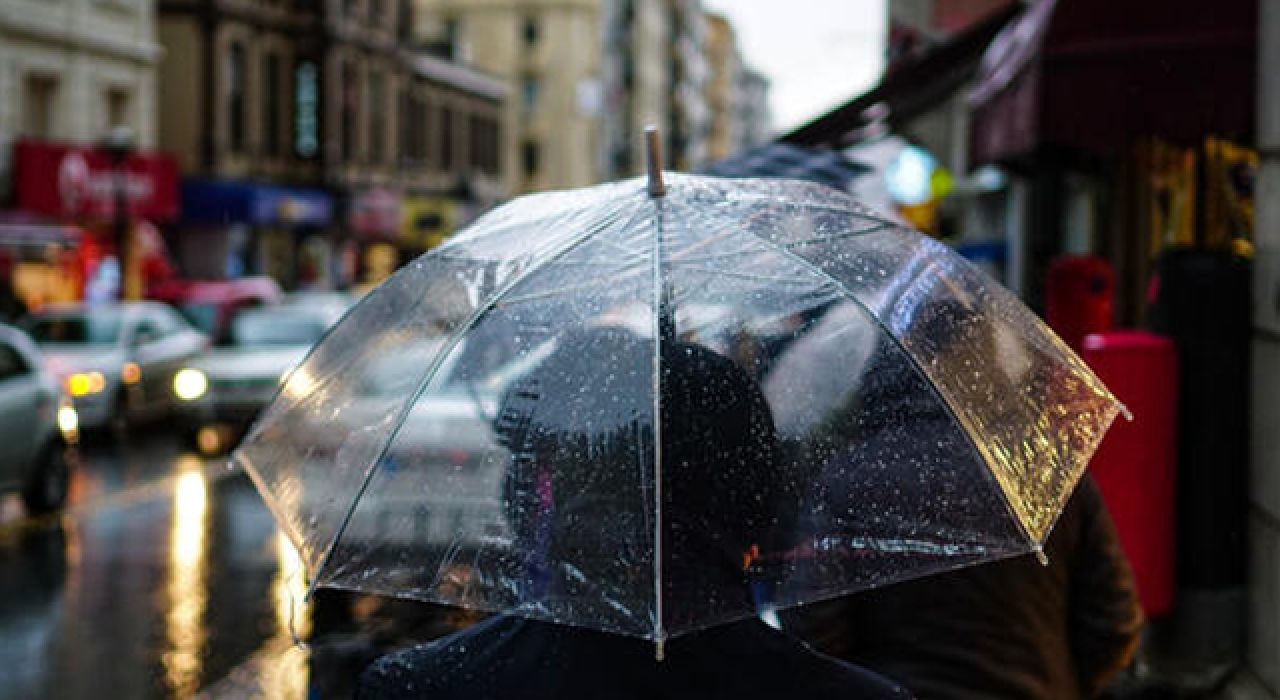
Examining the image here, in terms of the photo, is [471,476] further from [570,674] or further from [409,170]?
[409,170]

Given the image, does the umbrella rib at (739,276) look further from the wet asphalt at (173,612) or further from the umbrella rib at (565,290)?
the wet asphalt at (173,612)

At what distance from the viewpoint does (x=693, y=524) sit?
285 centimetres

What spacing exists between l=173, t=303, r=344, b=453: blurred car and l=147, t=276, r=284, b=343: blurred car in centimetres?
142

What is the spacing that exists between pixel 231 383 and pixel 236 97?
2726 cm

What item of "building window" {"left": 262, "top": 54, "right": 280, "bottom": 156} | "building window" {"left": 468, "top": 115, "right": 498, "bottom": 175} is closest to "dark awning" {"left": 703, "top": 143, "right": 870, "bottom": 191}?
→ "building window" {"left": 262, "top": 54, "right": 280, "bottom": 156}

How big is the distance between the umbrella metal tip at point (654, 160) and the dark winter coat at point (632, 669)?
0.88 metres

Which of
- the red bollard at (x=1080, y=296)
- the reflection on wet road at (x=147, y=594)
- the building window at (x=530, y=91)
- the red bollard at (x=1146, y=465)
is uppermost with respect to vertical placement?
the building window at (x=530, y=91)

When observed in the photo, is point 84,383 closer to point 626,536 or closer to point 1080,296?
point 1080,296

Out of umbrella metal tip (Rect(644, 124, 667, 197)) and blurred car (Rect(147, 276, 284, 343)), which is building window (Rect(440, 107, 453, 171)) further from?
umbrella metal tip (Rect(644, 124, 667, 197))

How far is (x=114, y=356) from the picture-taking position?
67.1 ft

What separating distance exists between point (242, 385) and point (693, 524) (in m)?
16.4

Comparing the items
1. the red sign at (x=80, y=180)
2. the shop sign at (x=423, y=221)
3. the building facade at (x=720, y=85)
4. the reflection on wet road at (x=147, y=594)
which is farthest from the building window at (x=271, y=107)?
the building facade at (x=720, y=85)

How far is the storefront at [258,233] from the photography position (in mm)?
41344

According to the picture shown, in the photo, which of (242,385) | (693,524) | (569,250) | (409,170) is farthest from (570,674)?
(409,170)
